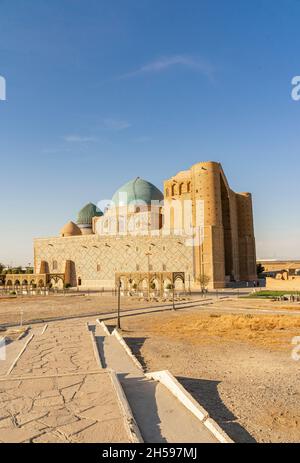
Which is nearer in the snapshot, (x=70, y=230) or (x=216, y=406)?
(x=216, y=406)

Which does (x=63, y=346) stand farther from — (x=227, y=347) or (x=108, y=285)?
(x=108, y=285)

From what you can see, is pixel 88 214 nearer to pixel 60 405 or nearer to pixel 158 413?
pixel 60 405

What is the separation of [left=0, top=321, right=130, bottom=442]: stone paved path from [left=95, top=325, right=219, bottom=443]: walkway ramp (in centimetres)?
42

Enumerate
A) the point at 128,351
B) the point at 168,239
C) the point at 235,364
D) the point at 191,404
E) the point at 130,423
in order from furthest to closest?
1. the point at 168,239
2. the point at 128,351
3. the point at 235,364
4. the point at 191,404
5. the point at 130,423

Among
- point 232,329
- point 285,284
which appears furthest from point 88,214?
point 232,329

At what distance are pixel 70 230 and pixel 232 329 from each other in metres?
51.5

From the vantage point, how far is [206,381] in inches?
345

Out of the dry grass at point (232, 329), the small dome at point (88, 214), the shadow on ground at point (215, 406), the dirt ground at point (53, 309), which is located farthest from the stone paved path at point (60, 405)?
the small dome at point (88, 214)

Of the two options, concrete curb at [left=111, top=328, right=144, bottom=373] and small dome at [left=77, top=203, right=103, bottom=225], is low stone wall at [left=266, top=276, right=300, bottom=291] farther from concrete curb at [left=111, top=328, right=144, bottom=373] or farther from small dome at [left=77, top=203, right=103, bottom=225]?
small dome at [left=77, top=203, right=103, bottom=225]

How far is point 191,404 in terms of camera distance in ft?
19.6

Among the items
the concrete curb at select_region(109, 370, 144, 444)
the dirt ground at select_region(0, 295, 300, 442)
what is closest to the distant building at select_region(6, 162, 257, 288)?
the dirt ground at select_region(0, 295, 300, 442)

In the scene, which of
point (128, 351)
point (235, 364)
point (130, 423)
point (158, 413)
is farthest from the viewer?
point (128, 351)

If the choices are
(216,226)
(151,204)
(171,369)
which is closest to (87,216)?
(151,204)
